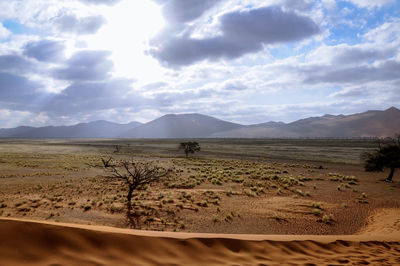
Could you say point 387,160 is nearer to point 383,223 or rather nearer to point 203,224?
point 383,223

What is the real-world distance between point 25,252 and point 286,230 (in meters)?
10.4

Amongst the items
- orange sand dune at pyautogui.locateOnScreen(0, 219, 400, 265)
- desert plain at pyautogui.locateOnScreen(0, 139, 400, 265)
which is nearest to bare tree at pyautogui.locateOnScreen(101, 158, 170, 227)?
desert plain at pyautogui.locateOnScreen(0, 139, 400, 265)

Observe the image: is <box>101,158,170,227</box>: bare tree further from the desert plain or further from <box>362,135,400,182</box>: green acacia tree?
<box>362,135,400,182</box>: green acacia tree

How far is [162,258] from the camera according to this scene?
452cm

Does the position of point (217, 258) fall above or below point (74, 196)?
above

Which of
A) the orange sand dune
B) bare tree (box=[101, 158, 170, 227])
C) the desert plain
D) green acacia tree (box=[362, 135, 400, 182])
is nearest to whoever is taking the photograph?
the orange sand dune

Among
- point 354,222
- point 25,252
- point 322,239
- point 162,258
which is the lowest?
point 354,222

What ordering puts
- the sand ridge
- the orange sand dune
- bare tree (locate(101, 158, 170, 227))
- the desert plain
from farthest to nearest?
bare tree (locate(101, 158, 170, 227)), the sand ridge, the desert plain, the orange sand dune

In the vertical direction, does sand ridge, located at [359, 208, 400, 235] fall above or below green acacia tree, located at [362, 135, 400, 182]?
below

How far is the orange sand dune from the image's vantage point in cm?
392

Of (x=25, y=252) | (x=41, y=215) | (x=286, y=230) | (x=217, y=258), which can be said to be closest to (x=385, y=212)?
(x=286, y=230)

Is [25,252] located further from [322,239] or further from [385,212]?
[385,212]

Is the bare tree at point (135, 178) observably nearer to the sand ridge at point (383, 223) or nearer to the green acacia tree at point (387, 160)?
the sand ridge at point (383, 223)

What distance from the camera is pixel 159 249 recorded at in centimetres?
480
